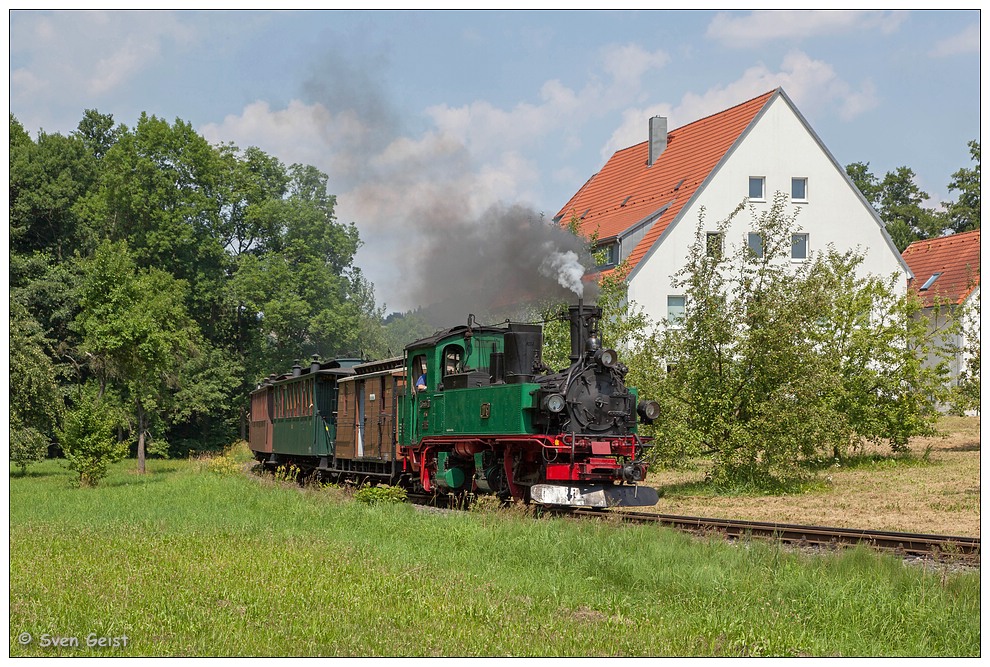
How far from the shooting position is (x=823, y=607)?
877 cm

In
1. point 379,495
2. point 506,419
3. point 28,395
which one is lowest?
point 379,495

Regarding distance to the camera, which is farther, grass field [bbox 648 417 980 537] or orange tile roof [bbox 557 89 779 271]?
orange tile roof [bbox 557 89 779 271]

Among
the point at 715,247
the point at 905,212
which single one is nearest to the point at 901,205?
the point at 905,212

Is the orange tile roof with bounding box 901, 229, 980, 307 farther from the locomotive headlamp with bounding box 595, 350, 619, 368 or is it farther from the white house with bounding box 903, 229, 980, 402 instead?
the locomotive headlamp with bounding box 595, 350, 619, 368

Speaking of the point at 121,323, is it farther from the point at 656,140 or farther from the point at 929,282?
the point at 929,282

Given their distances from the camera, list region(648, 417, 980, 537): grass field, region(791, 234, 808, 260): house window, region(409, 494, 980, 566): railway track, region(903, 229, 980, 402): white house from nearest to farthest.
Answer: region(409, 494, 980, 566): railway track → region(648, 417, 980, 537): grass field → region(903, 229, 980, 402): white house → region(791, 234, 808, 260): house window

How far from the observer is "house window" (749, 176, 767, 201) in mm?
37125

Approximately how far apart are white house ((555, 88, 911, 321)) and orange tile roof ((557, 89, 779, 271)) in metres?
0.05

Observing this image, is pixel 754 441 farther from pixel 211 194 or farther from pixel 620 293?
pixel 211 194

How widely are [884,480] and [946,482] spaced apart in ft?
4.71

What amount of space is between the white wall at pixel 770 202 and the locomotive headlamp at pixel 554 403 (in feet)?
69.6

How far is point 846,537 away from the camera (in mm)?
13039

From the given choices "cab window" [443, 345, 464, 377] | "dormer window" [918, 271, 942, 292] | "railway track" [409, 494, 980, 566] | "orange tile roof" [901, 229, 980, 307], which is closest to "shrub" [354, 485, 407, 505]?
"cab window" [443, 345, 464, 377]

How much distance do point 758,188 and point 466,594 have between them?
3065 cm
